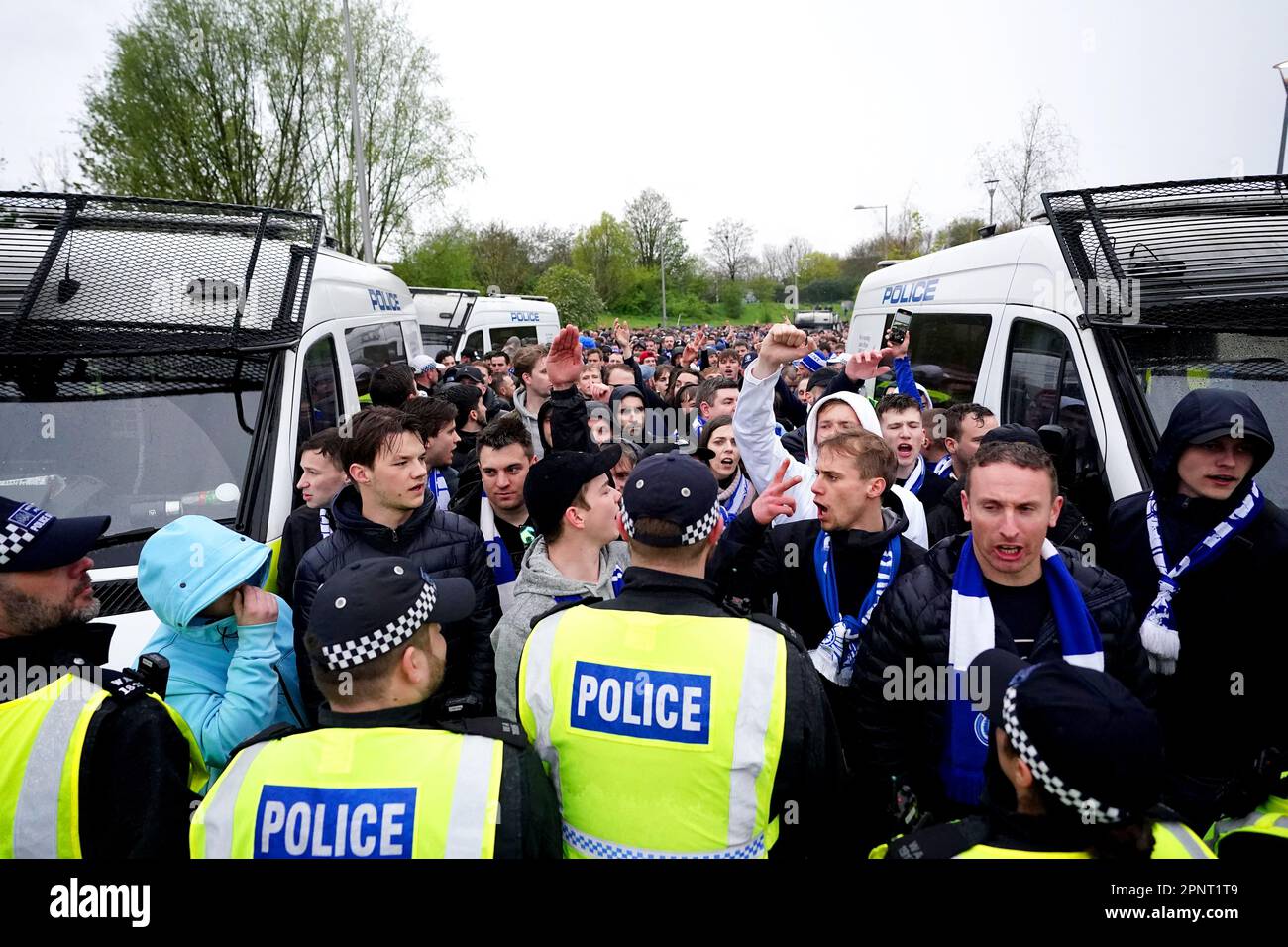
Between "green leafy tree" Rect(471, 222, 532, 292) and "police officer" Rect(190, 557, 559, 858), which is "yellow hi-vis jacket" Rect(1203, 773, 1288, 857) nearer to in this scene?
"police officer" Rect(190, 557, 559, 858)

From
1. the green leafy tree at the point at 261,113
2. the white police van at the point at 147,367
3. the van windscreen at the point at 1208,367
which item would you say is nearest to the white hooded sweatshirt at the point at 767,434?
the van windscreen at the point at 1208,367

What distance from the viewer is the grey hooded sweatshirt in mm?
2385

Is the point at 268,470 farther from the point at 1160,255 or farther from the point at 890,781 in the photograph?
the point at 1160,255

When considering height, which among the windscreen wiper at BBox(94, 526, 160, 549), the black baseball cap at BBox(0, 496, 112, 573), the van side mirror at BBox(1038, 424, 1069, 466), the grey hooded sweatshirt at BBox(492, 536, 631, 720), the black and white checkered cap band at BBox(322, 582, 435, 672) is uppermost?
the van side mirror at BBox(1038, 424, 1069, 466)

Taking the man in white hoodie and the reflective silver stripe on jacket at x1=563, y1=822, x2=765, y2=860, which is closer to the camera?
the reflective silver stripe on jacket at x1=563, y1=822, x2=765, y2=860

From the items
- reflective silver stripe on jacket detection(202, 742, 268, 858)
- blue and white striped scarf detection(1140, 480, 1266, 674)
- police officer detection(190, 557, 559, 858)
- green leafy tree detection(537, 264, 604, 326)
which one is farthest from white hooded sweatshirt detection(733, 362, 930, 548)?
green leafy tree detection(537, 264, 604, 326)

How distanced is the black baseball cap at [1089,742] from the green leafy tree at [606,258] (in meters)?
57.4

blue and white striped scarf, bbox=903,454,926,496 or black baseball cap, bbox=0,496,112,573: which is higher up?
black baseball cap, bbox=0,496,112,573

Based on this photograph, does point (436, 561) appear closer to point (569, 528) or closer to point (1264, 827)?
point (569, 528)

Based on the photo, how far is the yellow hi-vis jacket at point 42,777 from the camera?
65.1 inches

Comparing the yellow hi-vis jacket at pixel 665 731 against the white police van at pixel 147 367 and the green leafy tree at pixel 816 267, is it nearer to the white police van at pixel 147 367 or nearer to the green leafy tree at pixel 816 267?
the white police van at pixel 147 367

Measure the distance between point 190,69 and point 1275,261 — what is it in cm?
2797

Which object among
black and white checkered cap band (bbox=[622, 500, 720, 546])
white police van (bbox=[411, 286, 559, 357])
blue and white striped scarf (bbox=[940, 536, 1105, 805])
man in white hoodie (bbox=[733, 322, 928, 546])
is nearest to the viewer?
black and white checkered cap band (bbox=[622, 500, 720, 546])
